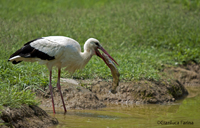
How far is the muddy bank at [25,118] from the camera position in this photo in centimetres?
397

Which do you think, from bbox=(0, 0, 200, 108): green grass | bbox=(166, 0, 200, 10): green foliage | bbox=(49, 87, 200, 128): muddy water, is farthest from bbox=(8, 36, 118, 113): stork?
bbox=(166, 0, 200, 10): green foliage

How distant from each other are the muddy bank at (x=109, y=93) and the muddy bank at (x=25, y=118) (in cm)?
172

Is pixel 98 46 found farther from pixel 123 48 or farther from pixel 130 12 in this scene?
pixel 130 12

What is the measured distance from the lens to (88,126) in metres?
4.73

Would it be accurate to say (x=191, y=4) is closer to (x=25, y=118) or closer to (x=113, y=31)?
(x=113, y=31)

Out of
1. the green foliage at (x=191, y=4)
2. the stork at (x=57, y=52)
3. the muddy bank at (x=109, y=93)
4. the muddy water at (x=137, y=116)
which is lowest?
the muddy water at (x=137, y=116)

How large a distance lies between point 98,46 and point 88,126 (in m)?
2.11

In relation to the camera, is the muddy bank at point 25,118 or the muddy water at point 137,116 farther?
the muddy water at point 137,116

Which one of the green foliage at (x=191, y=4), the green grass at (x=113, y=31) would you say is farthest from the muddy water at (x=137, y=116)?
the green foliage at (x=191, y=4)

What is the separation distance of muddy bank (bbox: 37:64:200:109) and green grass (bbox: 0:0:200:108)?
0.26 metres

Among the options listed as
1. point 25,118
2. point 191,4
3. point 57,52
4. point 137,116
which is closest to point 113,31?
point 191,4

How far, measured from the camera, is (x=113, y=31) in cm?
1138

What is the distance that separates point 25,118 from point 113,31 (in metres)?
7.49

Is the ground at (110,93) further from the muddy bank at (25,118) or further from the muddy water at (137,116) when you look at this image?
the muddy bank at (25,118)
